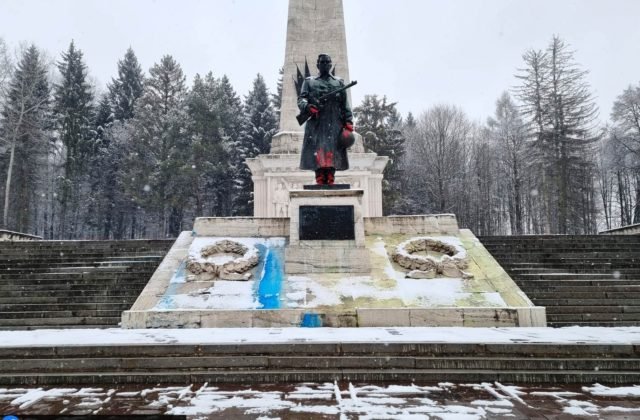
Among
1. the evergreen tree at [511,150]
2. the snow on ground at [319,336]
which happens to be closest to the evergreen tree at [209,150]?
the evergreen tree at [511,150]

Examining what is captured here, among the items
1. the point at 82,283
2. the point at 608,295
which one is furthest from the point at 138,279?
the point at 608,295

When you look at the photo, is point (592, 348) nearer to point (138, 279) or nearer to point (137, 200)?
point (138, 279)

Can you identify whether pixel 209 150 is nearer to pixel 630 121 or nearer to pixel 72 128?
pixel 72 128

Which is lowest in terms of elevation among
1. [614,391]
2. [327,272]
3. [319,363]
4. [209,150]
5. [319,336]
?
[614,391]

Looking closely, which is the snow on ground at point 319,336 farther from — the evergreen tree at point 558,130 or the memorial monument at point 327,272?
the evergreen tree at point 558,130

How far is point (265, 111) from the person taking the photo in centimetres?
3984

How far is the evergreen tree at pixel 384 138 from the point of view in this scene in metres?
36.4

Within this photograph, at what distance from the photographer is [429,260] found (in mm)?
8406

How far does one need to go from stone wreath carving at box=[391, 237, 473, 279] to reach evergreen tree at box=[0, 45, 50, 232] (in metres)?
27.6

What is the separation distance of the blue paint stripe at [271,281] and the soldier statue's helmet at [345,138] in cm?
244

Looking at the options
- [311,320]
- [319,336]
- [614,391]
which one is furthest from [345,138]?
[614,391]

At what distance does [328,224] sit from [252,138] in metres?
30.6

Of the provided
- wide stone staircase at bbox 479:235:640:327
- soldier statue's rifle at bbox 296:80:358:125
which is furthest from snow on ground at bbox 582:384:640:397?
soldier statue's rifle at bbox 296:80:358:125

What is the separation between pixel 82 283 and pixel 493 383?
810 centimetres
